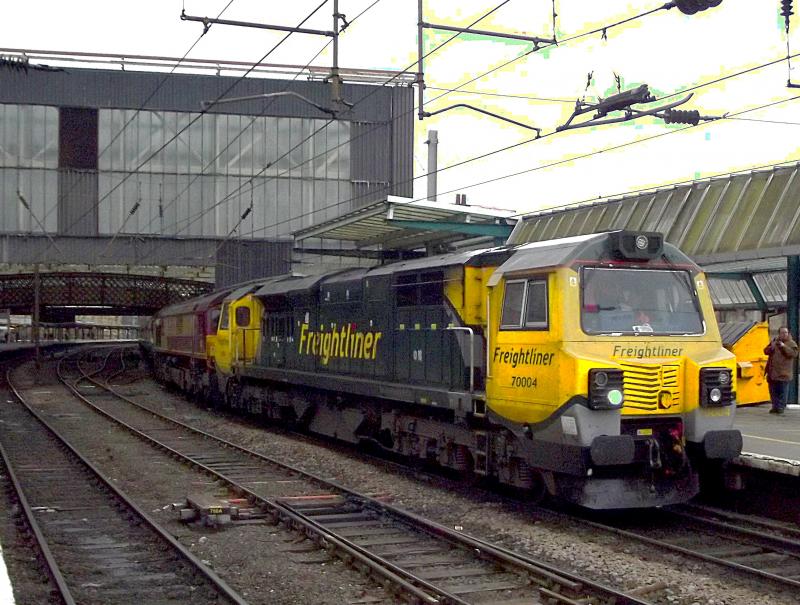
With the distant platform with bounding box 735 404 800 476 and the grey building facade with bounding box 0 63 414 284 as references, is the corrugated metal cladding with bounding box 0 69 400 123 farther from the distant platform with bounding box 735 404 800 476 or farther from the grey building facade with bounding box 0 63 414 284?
the distant platform with bounding box 735 404 800 476

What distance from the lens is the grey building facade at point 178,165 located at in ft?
136

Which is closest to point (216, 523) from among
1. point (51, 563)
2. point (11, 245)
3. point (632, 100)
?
point (51, 563)

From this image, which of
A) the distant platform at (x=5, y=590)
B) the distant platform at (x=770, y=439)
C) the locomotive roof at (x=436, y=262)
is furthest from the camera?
the locomotive roof at (x=436, y=262)

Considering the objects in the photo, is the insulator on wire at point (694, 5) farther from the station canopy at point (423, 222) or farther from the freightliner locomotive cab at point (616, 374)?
the station canopy at point (423, 222)

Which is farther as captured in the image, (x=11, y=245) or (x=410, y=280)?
(x=11, y=245)

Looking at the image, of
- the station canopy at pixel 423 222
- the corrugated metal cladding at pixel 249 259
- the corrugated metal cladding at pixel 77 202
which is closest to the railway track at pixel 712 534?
the station canopy at pixel 423 222

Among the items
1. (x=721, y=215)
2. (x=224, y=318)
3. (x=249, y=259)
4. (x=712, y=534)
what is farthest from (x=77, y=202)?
(x=712, y=534)

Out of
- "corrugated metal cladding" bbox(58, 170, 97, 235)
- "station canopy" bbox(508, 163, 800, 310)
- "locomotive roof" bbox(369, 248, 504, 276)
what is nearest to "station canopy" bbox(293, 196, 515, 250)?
"station canopy" bbox(508, 163, 800, 310)

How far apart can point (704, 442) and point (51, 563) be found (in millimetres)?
6844

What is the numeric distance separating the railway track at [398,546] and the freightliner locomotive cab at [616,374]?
1569 mm

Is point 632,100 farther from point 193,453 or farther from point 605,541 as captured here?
point 193,453

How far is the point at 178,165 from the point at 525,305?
3514 cm

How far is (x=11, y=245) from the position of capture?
4103 centimetres

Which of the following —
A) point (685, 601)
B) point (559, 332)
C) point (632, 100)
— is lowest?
point (685, 601)
